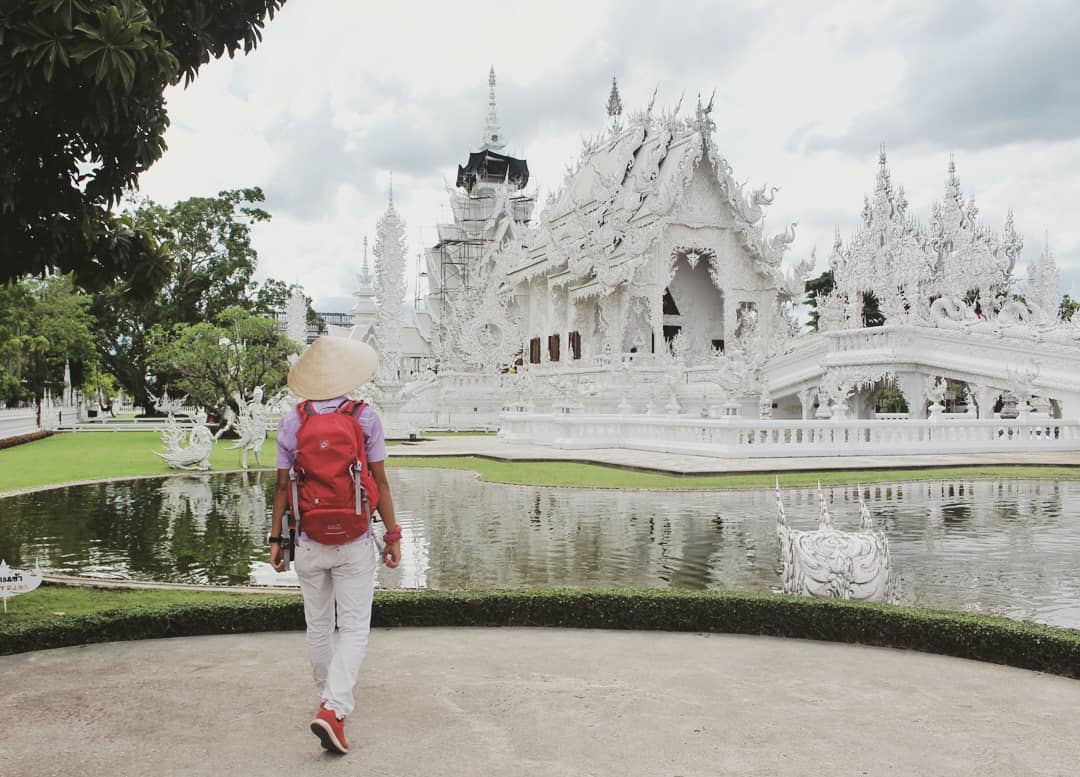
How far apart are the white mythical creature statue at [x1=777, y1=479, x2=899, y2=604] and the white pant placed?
3.27 m

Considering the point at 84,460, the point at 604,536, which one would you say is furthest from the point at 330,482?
the point at 84,460

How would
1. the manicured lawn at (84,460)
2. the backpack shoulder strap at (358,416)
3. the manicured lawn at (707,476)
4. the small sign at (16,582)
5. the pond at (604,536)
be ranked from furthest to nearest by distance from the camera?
the manicured lawn at (84,460) < the manicured lawn at (707,476) < the pond at (604,536) < the small sign at (16,582) < the backpack shoulder strap at (358,416)

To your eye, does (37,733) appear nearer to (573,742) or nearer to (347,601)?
(347,601)

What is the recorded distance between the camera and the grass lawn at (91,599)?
6172 millimetres

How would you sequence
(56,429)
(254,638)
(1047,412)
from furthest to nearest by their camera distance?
(56,429)
(1047,412)
(254,638)

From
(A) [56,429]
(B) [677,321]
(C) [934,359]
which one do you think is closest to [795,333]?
(B) [677,321]

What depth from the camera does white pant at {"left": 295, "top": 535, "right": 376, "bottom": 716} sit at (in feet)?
12.2

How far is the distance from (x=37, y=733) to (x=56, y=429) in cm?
3548

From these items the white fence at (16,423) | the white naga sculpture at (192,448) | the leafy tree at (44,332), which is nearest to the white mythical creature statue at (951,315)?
the white naga sculpture at (192,448)

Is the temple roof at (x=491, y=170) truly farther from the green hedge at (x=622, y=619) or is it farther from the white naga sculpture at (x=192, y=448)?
the green hedge at (x=622, y=619)

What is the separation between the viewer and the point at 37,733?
3859mm

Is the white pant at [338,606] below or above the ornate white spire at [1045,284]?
below

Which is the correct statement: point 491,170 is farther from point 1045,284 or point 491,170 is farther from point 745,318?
point 1045,284

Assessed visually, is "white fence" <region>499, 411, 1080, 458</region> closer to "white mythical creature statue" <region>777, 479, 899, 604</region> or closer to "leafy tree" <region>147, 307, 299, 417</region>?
"leafy tree" <region>147, 307, 299, 417</region>
